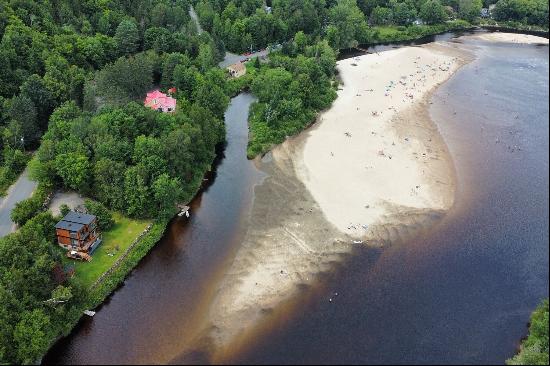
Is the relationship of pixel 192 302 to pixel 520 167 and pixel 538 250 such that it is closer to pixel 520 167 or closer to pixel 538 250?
pixel 538 250

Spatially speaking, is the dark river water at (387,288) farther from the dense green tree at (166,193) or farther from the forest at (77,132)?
the forest at (77,132)

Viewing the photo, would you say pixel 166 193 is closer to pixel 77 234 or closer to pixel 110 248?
pixel 110 248

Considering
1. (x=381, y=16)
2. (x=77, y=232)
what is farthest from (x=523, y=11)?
(x=77, y=232)

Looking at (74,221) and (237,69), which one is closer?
(74,221)

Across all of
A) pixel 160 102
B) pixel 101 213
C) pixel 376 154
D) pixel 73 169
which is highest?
pixel 73 169

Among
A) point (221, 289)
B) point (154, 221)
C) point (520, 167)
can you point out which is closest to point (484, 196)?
point (520, 167)

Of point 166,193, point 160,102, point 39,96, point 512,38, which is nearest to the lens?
point 166,193

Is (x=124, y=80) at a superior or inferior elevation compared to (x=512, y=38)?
superior
